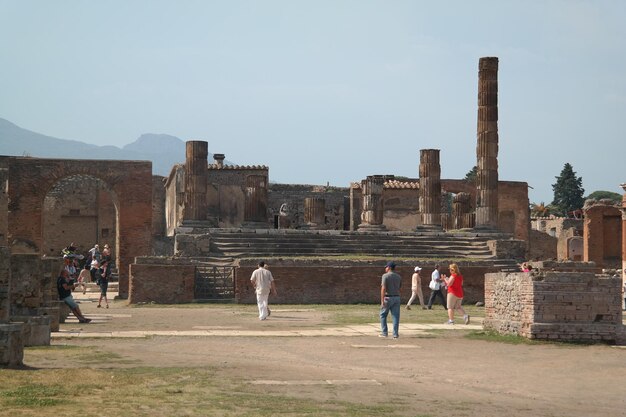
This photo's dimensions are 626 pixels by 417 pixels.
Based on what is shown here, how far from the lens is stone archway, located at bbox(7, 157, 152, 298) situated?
38344 mm

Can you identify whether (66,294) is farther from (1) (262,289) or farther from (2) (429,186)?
(2) (429,186)

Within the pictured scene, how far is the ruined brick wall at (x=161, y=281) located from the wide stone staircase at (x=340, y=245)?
3078 mm

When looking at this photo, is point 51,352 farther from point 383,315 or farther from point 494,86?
point 494,86

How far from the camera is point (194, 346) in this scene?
667 inches

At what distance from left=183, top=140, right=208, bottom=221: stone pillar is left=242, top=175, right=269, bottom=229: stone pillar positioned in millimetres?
1508

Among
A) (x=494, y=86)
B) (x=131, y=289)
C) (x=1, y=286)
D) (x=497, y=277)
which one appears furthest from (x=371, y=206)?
(x=1, y=286)

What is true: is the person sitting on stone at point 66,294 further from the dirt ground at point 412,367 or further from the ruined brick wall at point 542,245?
the ruined brick wall at point 542,245

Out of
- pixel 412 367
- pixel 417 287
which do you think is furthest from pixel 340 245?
pixel 412 367

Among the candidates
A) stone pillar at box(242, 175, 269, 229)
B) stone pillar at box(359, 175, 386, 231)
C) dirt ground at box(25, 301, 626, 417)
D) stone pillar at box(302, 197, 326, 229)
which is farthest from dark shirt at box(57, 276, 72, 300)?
stone pillar at box(302, 197, 326, 229)

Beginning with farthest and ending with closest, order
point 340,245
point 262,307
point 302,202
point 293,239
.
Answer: point 302,202
point 340,245
point 293,239
point 262,307

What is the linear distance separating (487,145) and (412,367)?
86.4 ft

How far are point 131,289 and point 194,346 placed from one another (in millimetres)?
12671

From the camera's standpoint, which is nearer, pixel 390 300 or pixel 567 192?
pixel 390 300

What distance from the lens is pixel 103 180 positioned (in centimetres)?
3866
